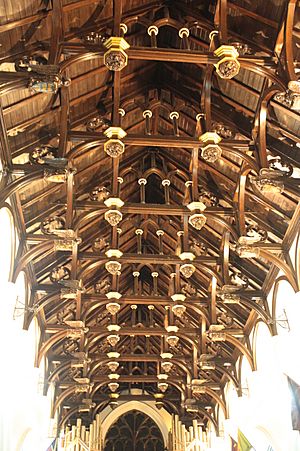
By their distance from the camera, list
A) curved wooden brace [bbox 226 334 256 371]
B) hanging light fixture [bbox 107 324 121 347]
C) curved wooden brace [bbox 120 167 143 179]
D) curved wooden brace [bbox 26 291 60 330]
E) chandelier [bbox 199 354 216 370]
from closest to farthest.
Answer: curved wooden brace [bbox 120 167 143 179] < curved wooden brace [bbox 26 291 60 330] < curved wooden brace [bbox 226 334 256 371] < hanging light fixture [bbox 107 324 121 347] < chandelier [bbox 199 354 216 370]

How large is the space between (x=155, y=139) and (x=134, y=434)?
22807 mm

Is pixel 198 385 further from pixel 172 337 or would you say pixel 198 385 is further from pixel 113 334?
pixel 113 334

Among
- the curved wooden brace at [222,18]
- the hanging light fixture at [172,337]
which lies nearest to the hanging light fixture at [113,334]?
the hanging light fixture at [172,337]

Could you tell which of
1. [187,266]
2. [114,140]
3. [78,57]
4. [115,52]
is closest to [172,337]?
[187,266]

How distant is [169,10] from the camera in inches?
532

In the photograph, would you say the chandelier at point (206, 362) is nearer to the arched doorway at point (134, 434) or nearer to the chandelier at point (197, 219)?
the chandelier at point (197, 219)

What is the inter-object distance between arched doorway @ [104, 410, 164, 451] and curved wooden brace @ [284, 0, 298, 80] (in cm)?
2554

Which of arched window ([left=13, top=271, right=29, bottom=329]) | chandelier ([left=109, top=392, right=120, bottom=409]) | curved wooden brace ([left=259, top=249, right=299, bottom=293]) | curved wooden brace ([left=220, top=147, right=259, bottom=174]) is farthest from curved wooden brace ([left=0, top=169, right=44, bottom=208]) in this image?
chandelier ([left=109, top=392, right=120, bottom=409])

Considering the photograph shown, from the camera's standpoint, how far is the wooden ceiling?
38.4 feet

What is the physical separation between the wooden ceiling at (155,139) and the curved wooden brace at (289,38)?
0.07ft

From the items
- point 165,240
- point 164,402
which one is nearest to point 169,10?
point 165,240

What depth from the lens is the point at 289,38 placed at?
35.8ft

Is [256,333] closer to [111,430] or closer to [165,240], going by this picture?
[165,240]

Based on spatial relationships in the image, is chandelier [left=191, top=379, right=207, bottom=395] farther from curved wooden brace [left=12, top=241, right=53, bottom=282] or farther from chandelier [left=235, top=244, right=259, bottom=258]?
curved wooden brace [left=12, top=241, right=53, bottom=282]
